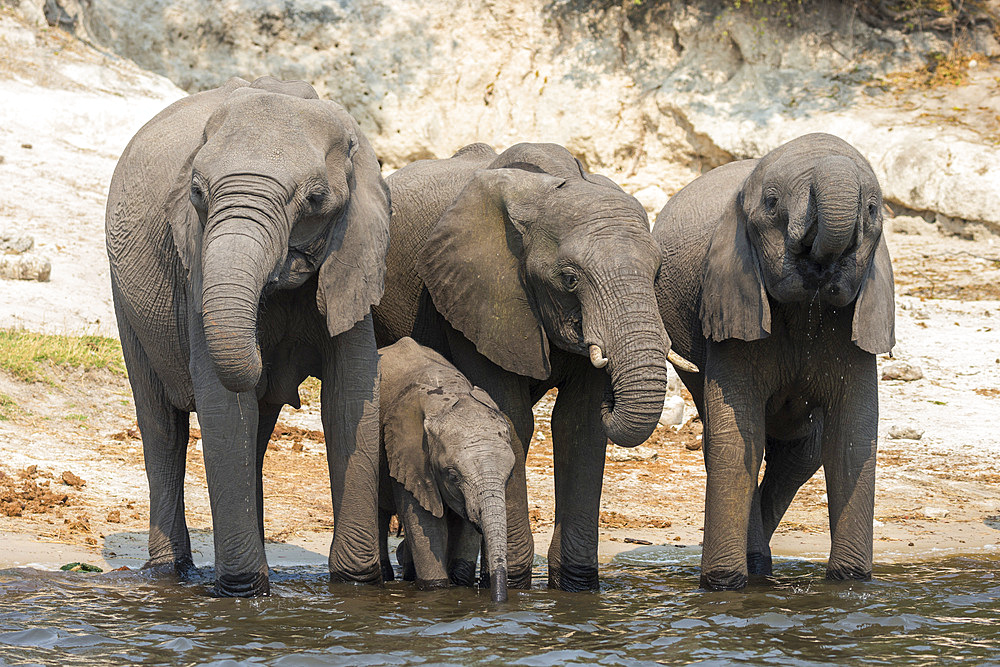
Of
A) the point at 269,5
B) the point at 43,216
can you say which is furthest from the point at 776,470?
the point at 269,5

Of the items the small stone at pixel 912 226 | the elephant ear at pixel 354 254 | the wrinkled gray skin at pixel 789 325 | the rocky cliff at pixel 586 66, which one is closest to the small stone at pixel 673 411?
the wrinkled gray skin at pixel 789 325

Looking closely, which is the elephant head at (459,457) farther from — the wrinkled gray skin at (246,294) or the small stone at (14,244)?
the small stone at (14,244)

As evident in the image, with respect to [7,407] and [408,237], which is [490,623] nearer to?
[408,237]

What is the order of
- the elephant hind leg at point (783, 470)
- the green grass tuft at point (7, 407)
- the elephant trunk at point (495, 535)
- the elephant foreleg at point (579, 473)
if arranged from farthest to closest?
1. the green grass tuft at point (7, 407)
2. the elephant hind leg at point (783, 470)
3. the elephant foreleg at point (579, 473)
4. the elephant trunk at point (495, 535)

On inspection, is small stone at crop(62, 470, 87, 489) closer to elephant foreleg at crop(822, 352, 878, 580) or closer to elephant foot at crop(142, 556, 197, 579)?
elephant foot at crop(142, 556, 197, 579)

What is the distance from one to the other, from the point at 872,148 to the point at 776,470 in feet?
32.6

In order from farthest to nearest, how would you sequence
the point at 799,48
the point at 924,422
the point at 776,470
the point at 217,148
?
the point at 799,48 < the point at 924,422 < the point at 776,470 < the point at 217,148

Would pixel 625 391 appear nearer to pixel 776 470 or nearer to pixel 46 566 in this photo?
pixel 776 470

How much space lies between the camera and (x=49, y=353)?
11.1 metres

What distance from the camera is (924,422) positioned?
467 inches

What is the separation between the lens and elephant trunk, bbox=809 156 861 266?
6246mm

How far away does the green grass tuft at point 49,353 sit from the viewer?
35.0 feet

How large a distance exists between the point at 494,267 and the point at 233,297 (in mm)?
2020

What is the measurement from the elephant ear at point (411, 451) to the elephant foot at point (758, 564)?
204 centimetres
